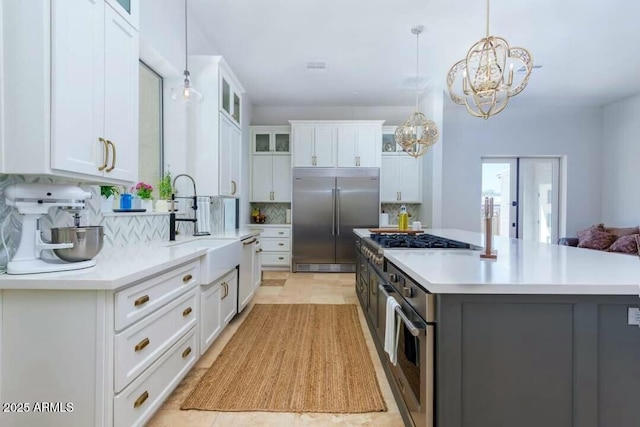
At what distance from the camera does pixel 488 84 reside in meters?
2.30

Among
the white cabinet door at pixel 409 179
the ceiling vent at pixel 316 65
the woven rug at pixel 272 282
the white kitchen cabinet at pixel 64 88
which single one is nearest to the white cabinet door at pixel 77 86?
the white kitchen cabinet at pixel 64 88

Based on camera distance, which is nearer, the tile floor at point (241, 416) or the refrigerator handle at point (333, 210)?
the tile floor at point (241, 416)

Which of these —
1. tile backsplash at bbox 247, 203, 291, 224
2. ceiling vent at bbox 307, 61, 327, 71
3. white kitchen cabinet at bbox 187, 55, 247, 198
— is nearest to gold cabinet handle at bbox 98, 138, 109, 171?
white kitchen cabinet at bbox 187, 55, 247, 198

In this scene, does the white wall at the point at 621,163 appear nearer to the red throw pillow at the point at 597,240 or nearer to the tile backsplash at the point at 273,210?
the red throw pillow at the point at 597,240

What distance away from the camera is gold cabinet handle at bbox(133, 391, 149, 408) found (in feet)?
4.92

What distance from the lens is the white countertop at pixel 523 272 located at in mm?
1164

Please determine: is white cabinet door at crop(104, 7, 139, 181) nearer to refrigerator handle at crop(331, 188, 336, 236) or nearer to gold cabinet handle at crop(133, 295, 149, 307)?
gold cabinet handle at crop(133, 295, 149, 307)

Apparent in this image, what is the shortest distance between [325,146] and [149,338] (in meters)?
4.70

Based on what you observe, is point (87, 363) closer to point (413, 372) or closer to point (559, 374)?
point (413, 372)

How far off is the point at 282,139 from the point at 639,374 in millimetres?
5671

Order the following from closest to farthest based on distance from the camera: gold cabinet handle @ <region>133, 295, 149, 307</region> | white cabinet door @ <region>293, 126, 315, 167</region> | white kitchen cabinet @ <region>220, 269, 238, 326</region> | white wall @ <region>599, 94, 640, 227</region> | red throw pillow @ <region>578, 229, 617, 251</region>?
gold cabinet handle @ <region>133, 295, 149, 307</region> → white kitchen cabinet @ <region>220, 269, 238, 326</region> → red throw pillow @ <region>578, 229, 617, 251</region> → white wall @ <region>599, 94, 640, 227</region> → white cabinet door @ <region>293, 126, 315, 167</region>

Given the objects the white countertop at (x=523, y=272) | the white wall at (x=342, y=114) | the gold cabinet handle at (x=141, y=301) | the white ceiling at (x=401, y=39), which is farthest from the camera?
the white wall at (x=342, y=114)

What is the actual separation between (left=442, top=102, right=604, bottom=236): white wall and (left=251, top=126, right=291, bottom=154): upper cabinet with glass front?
119 inches

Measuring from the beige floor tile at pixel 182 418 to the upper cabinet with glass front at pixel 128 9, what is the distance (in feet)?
7.18
